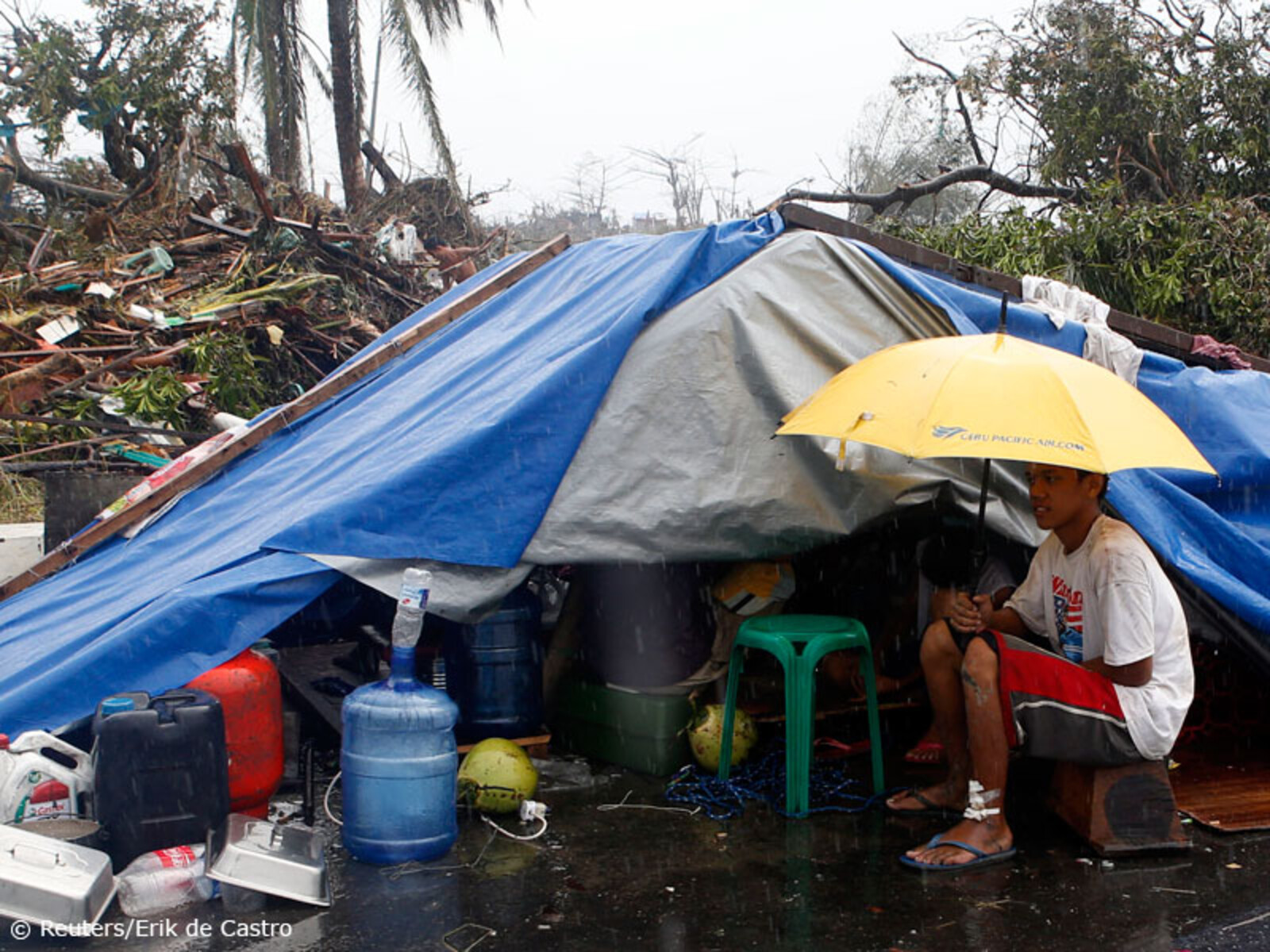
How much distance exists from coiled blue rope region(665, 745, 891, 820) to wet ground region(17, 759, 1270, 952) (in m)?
0.11

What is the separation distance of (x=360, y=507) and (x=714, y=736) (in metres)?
1.69

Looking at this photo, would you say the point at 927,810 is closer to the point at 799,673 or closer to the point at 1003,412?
the point at 799,673

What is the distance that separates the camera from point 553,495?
4527 mm

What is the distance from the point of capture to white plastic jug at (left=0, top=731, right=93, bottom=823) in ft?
11.9

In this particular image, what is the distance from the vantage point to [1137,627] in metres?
3.74

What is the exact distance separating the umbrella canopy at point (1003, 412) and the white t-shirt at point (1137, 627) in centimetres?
39

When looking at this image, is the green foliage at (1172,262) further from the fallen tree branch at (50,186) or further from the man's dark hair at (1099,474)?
the fallen tree branch at (50,186)

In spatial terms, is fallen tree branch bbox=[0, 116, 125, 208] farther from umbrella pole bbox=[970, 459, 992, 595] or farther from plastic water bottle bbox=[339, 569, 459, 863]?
umbrella pole bbox=[970, 459, 992, 595]

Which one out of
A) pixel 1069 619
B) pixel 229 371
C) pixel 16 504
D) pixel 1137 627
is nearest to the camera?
pixel 1137 627

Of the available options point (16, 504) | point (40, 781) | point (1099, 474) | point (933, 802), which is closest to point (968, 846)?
point (933, 802)

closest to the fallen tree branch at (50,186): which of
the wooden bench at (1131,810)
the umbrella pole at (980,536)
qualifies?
the umbrella pole at (980,536)

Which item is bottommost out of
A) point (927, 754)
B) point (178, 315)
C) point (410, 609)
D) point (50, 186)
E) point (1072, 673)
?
point (927, 754)

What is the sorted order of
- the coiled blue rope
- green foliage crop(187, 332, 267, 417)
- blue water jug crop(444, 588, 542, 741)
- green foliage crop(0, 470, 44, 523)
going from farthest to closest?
1. green foliage crop(187, 332, 267, 417)
2. green foliage crop(0, 470, 44, 523)
3. blue water jug crop(444, 588, 542, 741)
4. the coiled blue rope

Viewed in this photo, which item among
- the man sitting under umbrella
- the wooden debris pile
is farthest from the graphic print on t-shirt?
the wooden debris pile
